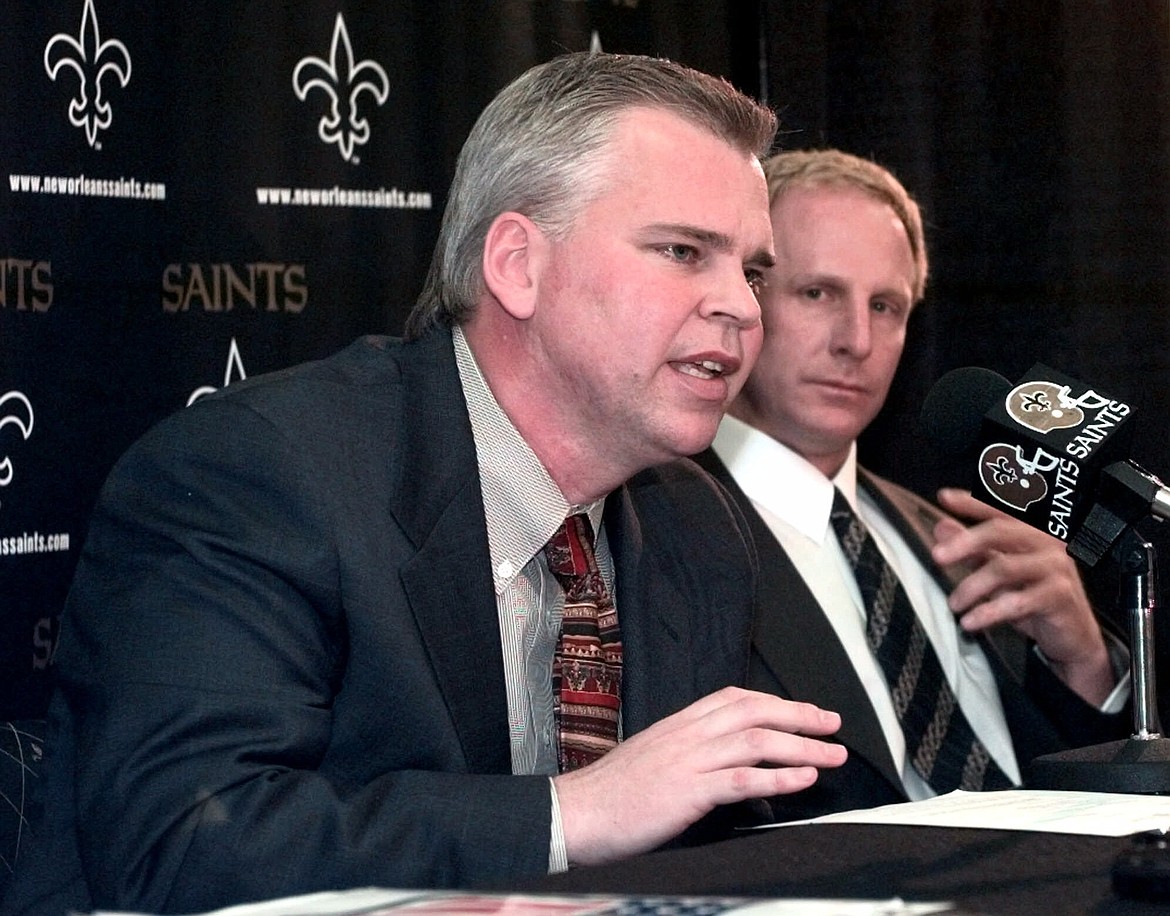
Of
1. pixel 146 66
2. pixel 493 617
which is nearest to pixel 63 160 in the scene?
pixel 146 66

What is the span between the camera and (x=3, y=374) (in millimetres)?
2492

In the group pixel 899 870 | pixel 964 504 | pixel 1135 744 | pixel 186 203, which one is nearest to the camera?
pixel 899 870

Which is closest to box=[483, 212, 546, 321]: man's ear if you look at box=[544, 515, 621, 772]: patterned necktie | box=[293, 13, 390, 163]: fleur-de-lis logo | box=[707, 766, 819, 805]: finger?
box=[544, 515, 621, 772]: patterned necktie

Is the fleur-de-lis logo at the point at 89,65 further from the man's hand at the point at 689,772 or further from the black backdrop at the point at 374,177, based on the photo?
the man's hand at the point at 689,772

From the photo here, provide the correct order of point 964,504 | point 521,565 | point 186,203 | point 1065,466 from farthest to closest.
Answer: point 964,504
point 186,203
point 521,565
point 1065,466

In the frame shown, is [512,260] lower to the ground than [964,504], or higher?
higher

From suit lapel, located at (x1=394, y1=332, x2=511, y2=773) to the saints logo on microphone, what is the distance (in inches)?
22.1

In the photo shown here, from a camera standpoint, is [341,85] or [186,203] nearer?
[186,203]

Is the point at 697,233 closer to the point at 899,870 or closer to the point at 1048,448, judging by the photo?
the point at 1048,448

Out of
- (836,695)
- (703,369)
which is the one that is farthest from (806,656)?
(703,369)

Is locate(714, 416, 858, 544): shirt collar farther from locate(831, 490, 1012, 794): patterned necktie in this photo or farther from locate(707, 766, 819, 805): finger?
locate(707, 766, 819, 805): finger

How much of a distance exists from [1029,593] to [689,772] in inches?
54.6

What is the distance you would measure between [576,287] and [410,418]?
0.28 meters

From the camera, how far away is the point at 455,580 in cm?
184
